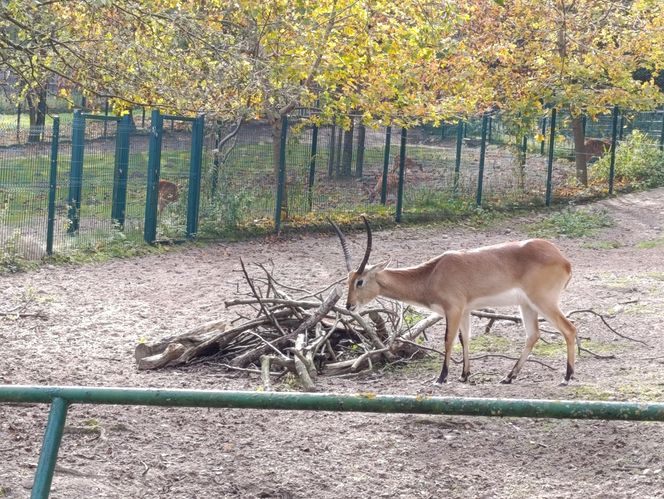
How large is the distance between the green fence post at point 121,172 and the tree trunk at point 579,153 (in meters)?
10.4

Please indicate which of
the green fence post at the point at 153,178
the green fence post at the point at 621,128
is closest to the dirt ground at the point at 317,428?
the green fence post at the point at 153,178

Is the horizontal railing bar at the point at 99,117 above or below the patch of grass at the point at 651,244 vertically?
above

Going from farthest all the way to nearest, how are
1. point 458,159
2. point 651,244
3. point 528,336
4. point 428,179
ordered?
point 458,159
point 428,179
point 651,244
point 528,336

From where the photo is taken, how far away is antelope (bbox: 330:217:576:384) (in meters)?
7.83

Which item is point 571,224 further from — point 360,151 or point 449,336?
point 449,336

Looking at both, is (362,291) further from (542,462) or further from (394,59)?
(394,59)

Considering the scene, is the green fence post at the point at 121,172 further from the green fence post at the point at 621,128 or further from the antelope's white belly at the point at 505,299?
the green fence post at the point at 621,128

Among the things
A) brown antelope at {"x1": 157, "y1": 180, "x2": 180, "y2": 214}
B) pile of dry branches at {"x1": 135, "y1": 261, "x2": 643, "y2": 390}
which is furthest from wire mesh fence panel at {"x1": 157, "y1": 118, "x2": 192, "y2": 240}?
pile of dry branches at {"x1": 135, "y1": 261, "x2": 643, "y2": 390}

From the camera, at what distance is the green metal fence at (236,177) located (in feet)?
46.9

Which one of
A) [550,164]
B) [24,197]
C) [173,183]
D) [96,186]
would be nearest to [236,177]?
[173,183]

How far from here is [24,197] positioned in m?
14.3

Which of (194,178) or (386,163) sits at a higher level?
(386,163)

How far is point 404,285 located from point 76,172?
7999mm

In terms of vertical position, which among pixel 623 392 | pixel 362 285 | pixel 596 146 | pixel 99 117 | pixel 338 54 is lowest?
pixel 623 392
